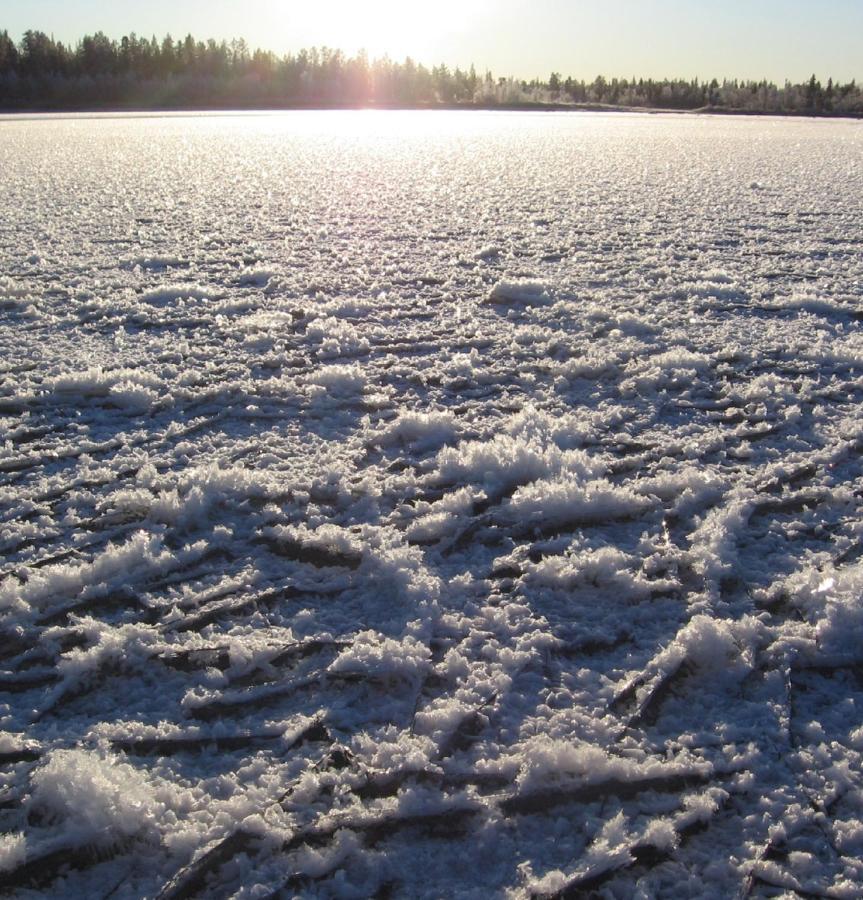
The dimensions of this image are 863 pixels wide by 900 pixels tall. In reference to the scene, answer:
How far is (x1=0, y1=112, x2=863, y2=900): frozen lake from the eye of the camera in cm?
181

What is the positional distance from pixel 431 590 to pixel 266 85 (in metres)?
76.2

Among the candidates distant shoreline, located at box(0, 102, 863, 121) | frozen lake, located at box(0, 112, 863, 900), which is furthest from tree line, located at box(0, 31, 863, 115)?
frozen lake, located at box(0, 112, 863, 900)

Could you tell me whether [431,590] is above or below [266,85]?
below

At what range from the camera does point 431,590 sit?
2645 millimetres

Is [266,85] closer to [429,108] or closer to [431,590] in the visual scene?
[429,108]

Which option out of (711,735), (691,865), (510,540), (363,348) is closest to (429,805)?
(691,865)

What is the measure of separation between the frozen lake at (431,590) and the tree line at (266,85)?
65746 millimetres

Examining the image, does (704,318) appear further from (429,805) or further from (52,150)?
(52,150)

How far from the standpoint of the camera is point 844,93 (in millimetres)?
74812

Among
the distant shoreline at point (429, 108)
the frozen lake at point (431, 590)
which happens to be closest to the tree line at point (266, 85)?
the distant shoreline at point (429, 108)

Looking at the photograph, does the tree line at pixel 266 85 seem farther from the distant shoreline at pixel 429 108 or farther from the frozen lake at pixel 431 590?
the frozen lake at pixel 431 590

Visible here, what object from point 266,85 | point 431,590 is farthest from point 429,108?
point 431,590

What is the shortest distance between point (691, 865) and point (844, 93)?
91.3m

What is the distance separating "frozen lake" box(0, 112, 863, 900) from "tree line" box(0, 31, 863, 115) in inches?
2588
